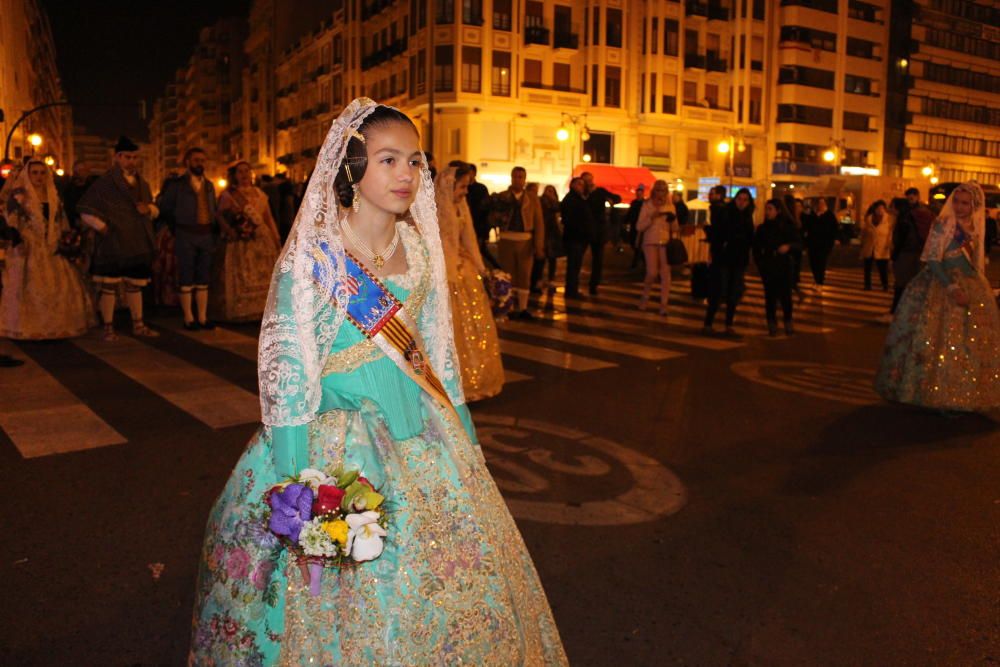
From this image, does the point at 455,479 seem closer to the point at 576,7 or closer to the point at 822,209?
the point at 822,209

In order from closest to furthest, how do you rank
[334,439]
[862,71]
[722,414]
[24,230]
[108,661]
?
[334,439], [108,661], [722,414], [24,230], [862,71]

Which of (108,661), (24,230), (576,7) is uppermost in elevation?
(576,7)

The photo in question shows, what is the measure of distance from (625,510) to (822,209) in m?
14.6

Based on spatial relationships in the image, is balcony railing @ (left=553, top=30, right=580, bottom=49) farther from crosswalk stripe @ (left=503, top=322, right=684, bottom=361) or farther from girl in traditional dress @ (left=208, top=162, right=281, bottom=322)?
girl in traditional dress @ (left=208, top=162, right=281, bottom=322)

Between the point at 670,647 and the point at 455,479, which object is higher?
the point at 455,479

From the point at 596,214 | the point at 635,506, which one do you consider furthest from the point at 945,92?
the point at 635,506

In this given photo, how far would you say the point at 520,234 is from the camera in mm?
11906

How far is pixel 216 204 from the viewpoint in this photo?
10.8 metres

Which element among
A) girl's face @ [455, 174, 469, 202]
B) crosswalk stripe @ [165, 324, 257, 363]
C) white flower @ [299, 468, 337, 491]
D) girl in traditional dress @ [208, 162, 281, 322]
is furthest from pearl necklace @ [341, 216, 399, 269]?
girl in traditional dress @ [208, 162, 281, 322]

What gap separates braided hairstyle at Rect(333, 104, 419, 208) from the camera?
255 centimetres

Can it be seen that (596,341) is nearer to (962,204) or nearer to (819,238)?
(962,204)

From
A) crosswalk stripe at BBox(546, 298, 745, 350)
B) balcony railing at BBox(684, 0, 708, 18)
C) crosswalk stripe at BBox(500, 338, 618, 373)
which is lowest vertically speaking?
crosswalk stripe at BBox(500, 338, 618, 373)

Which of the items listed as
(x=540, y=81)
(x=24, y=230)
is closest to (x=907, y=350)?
(x=24, y=230)

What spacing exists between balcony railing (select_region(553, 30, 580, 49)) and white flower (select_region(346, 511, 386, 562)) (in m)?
50.5
